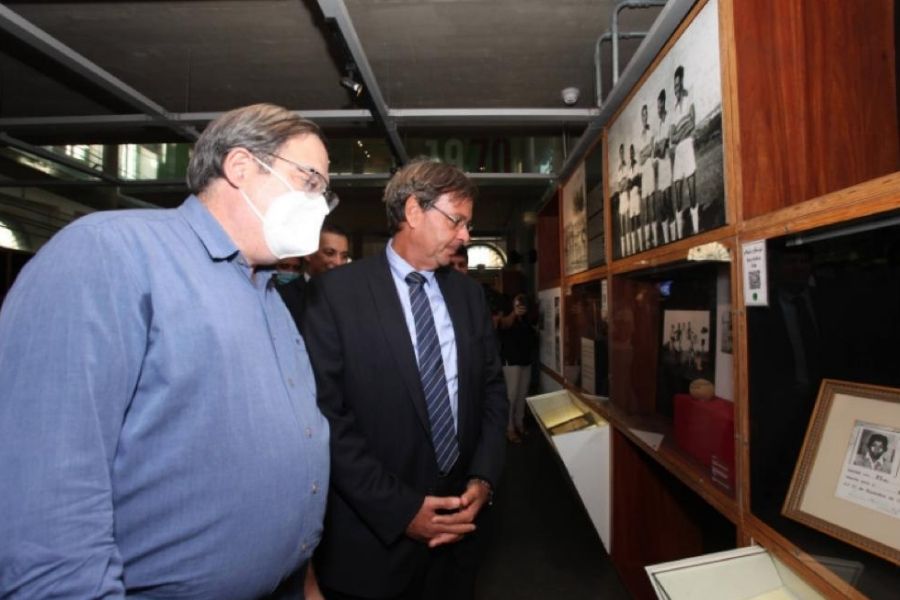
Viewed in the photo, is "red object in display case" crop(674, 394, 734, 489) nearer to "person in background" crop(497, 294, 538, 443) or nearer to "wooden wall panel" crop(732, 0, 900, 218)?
"wooden wall panel" crop(732, 0, 900, 218)

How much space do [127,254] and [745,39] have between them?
4.97ft

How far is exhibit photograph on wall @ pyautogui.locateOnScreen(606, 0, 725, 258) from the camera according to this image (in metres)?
1.35

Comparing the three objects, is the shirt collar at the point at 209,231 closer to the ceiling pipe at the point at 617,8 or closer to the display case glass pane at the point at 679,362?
the display case glass pane at the point at 679,362

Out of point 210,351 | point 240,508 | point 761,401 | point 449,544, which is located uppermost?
point 210,351

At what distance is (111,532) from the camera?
0.72 meters

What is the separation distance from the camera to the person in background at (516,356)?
542 cm

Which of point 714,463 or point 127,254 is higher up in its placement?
point 127,254

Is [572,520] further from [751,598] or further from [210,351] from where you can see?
[210,351]

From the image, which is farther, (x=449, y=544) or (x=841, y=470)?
(x=449, y=544)

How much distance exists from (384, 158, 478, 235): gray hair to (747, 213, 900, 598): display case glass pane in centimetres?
101

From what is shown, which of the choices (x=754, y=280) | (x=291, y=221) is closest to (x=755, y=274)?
(x=754, y=280)

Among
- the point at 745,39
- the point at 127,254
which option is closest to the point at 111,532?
the point at 127,254

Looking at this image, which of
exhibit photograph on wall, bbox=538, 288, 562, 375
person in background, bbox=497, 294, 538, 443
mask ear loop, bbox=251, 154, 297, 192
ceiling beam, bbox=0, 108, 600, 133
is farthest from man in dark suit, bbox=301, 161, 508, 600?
person in background, bbox=497, 294, 538, 443

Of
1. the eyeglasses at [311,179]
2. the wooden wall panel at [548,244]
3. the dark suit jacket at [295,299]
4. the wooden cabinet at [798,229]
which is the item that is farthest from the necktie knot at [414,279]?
the wooden wall panel at [548,244]
